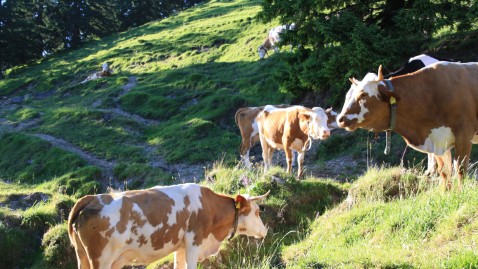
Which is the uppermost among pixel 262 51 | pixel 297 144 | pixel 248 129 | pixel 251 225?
A: pixel 251 225

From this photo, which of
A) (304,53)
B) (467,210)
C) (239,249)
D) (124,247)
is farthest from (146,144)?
(467,210)

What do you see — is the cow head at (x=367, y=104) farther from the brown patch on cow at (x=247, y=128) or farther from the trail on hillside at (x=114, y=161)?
the brown patch on cow at (x=247, y=128)

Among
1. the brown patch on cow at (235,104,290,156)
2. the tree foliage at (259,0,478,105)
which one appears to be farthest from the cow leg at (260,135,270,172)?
the tree foliage at (259,0,478,105)

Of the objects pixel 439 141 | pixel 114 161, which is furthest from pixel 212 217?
pixel 114 161

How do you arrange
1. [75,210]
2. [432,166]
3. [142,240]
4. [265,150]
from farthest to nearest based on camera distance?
[265,150], [432,166], [142,240], [75,210]

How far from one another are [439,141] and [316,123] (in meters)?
4.91

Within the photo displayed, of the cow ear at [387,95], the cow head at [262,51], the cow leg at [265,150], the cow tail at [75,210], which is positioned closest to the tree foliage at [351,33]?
the cow leg at [265,150]

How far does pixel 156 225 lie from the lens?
7.04 meters

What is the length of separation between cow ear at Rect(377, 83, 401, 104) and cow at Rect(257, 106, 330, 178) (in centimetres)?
477

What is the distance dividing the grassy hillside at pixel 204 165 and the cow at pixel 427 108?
686 millimetres

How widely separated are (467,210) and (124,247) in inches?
172

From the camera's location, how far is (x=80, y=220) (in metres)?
6.52

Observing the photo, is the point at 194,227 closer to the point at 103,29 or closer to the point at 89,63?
the point at 89,63

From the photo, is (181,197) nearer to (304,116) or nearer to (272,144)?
(304,116)
